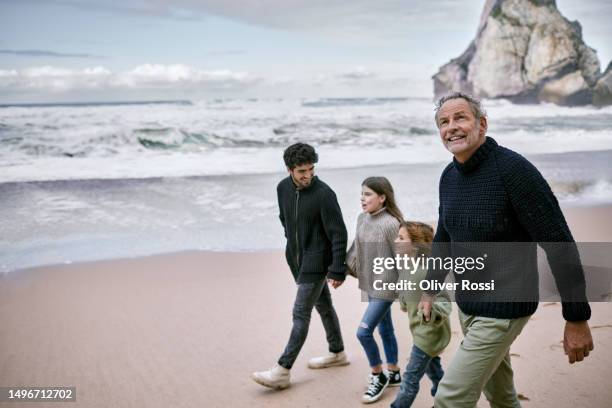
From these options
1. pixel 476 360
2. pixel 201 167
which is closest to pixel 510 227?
pixel 476 360

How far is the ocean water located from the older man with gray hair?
198 inches

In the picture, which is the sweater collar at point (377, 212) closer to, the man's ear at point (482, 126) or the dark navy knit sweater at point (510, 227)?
Result: the dark navy knit sweater at point (510, 227)

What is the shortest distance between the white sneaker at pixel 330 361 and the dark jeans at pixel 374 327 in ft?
1.56

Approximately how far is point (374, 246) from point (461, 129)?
4.87ft

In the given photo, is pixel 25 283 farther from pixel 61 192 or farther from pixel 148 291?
pixel 61 192

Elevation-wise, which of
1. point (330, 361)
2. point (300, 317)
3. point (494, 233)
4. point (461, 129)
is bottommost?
point (330, 361)

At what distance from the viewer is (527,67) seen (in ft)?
133

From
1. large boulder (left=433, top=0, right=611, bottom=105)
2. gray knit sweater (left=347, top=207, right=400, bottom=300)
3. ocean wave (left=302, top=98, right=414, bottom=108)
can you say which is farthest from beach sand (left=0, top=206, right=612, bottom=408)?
large boulder (left=433, top=0, right=611, bottom=105)

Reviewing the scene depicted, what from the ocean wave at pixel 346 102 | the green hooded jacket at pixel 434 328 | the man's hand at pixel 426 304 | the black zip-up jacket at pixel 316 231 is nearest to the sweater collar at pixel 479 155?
the man's hand at pixel 426 304

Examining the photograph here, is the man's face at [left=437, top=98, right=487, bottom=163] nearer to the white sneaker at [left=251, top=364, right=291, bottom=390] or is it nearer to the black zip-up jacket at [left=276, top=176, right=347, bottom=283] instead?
the black zip-up jacket at [left=276, top=176, right=347, bottom=283]

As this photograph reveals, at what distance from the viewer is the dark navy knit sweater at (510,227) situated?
2.30 meters

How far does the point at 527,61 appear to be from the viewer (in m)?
41.0

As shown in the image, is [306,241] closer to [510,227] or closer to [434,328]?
[434,328]

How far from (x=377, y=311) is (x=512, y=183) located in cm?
165
